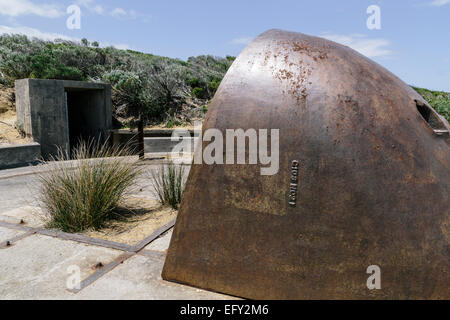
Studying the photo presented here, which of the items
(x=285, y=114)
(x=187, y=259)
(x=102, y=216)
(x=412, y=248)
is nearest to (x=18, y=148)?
(x=102, y=216)

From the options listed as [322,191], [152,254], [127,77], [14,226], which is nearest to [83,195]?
[14,226]

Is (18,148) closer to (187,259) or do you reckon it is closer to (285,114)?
(187,259)

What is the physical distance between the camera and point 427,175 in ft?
6.28

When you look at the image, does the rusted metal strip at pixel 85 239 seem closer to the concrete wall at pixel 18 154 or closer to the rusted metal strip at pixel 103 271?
the rusted metal strip at pixel 103 271

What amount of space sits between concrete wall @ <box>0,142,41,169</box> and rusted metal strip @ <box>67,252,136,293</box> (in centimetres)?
576

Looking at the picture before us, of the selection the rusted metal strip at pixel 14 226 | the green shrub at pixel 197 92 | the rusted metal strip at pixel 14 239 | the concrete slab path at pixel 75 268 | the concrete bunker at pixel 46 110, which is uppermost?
the green shrub at pixel 197 92

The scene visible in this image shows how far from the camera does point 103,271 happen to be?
2516 millimetres

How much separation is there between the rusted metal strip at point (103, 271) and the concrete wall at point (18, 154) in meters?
5.76

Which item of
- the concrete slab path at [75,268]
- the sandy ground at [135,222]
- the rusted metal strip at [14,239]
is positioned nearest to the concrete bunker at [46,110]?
the sandy ground at [135,222]

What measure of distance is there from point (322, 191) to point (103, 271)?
181 cm

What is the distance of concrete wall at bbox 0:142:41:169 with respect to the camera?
7.55m

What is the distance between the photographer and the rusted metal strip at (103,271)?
7.65 feet

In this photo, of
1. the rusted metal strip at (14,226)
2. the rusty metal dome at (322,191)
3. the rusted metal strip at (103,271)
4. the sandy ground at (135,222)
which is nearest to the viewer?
the rusty metal dome at (322,191)

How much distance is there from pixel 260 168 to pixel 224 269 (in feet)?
2.43
